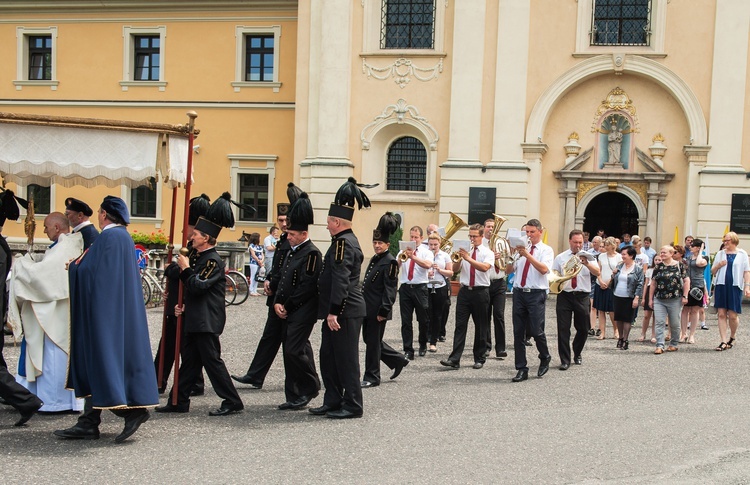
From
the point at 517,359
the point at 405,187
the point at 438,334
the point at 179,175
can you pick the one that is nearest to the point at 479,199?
the point at 405,187

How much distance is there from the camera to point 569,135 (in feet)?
78.9

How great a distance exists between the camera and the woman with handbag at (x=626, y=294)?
13422mm

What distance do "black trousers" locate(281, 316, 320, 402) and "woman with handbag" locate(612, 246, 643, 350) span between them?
6.60 meters

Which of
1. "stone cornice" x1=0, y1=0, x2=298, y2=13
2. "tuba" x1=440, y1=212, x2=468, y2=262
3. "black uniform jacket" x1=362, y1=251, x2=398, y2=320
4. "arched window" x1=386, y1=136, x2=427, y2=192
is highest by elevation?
"stone cornice" x1=0, y1=0, x2=298, y2=13

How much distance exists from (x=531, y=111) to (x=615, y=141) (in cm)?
254

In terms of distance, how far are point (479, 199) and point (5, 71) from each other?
660 inches

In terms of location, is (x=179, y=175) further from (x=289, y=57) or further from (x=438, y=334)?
(x=289, y=57)

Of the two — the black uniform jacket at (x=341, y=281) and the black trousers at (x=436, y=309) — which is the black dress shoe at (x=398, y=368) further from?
the black trousers at (x=436, y=309)

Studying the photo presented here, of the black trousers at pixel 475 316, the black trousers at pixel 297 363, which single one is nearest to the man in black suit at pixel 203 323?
the black trousers at pixel 297 363

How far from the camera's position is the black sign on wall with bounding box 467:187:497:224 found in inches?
932

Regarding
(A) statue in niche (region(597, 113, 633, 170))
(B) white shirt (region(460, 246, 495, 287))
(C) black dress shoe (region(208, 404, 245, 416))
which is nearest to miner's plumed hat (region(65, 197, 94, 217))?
(C) black dress shoe (region(208, 404, 245, 416))

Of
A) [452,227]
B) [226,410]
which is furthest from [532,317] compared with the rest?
[226,410]

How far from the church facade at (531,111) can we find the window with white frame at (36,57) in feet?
29.9

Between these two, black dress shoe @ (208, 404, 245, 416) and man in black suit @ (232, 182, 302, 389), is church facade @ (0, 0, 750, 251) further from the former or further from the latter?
black dress shoe @ (208, 404, 245, 416)
